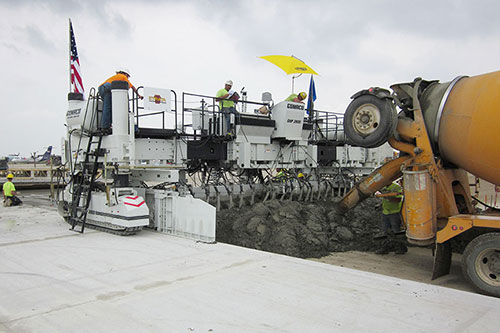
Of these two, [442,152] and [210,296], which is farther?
[442,152]

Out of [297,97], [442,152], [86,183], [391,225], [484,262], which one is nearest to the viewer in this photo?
[484,262]

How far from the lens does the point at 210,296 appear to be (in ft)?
14.8

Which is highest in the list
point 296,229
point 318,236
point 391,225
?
point 391,225

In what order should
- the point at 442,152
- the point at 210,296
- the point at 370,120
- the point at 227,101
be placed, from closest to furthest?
the point at 210,296 → the point at 442,152 → the point at 370,120 → the point at 227,101

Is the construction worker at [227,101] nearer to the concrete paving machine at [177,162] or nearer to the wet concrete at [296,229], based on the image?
the concrete paving machine at [177,162]

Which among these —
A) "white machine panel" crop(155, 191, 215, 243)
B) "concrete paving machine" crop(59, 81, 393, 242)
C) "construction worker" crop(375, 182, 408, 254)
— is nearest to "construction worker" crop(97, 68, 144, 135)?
"concrete paving machine" crop(59, 81, 393, 242)

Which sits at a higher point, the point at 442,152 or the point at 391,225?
the point at 442,152

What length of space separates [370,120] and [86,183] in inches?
272

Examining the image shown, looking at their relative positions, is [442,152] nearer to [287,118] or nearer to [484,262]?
[484,262]

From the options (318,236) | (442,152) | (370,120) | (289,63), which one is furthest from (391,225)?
(289,63)

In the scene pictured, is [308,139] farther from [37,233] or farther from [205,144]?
[37,233]

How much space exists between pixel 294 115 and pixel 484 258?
6.60 meters

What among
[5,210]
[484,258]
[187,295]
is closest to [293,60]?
[484,258]

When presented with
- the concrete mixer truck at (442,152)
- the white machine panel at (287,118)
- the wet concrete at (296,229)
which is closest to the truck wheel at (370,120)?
the concrete mixer truck at (442,152)
